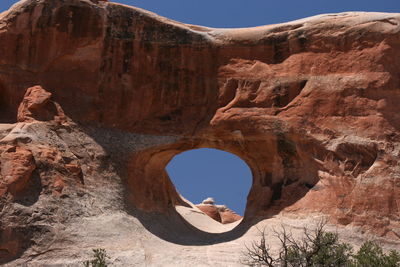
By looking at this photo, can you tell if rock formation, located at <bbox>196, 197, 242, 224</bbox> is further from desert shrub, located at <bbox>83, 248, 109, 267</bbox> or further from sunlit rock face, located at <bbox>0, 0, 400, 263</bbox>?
desert shrub, located at <bbox>83, 248, 109, 267</bbox>

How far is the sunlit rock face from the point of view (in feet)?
68.7

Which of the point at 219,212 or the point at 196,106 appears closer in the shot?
the point at 196,106

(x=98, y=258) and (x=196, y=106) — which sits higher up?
(x=196, y=106)

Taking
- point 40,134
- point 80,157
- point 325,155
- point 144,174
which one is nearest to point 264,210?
point 325,155

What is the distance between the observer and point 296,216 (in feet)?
69.2

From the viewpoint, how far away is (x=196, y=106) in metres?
23.3

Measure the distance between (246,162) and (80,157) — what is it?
590 centimetres

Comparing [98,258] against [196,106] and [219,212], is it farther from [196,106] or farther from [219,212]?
[219,212]

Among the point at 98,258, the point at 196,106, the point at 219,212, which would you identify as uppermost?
the point at 196,106

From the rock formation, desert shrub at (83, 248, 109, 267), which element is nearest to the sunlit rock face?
desert shrub at (83, 248, 109, 267)

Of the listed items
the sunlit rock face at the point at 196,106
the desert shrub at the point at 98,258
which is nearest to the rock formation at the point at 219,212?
the sunlit rock face at the point at 196,106

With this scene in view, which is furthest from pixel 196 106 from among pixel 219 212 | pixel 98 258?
pixel 219 212

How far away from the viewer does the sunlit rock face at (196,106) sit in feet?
68.7

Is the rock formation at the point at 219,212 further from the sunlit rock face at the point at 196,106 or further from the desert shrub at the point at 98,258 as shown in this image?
the desert shrub at the point at 98,258
